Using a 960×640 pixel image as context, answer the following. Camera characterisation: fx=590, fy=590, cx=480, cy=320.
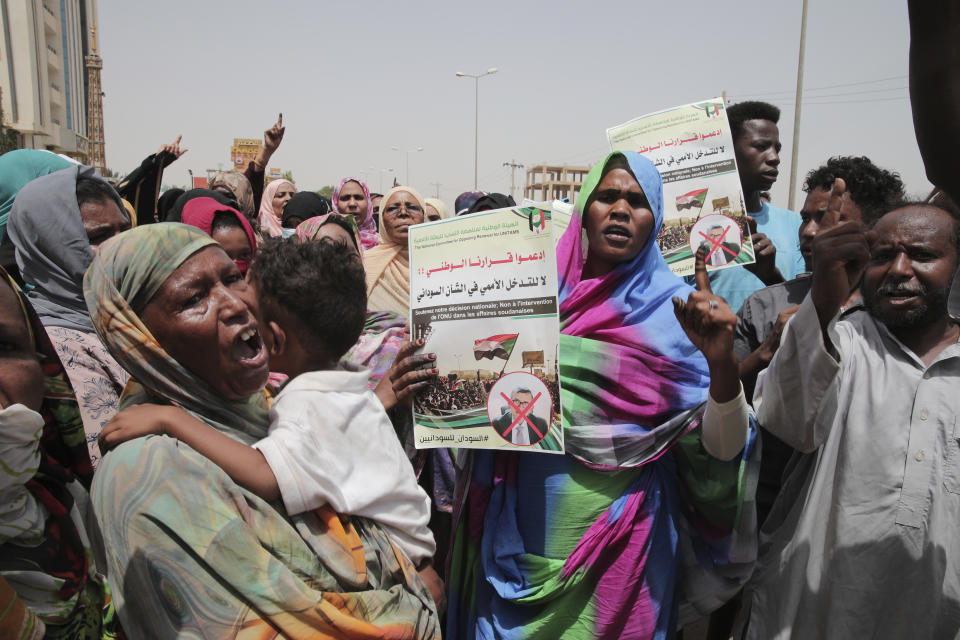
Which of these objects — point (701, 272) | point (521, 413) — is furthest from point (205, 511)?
Result: point (701, 272)

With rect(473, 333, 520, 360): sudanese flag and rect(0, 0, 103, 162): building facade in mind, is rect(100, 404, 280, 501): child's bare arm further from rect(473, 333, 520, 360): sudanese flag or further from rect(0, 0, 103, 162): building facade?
rect(0, 0, 103, 162): building facade

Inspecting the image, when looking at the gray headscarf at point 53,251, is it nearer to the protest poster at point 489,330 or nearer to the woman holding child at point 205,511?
the woman holding child at point 205,511

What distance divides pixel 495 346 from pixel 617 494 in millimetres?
673

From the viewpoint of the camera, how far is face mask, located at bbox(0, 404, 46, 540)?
1.04m

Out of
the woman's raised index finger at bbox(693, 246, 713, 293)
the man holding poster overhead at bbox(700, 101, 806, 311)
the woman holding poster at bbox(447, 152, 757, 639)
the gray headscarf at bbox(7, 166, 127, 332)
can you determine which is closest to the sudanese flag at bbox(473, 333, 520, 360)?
the woman holding poster at bbox(447, 152, 757, 639)

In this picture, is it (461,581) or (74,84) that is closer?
(461,581)

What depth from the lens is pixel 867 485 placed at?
2031 millimetres

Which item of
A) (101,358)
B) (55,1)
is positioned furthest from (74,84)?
(101,358)

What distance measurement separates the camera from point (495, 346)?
1900mm

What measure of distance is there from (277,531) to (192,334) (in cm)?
49

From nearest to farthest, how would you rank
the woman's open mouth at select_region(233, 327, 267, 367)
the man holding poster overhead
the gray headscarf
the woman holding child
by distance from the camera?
the woman holding child < the woman's open mouth at select_region(233, 327, 267, 367) < the gray headscarf < the man holding poster overhead

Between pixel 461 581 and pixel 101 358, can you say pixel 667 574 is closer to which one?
pixel 461 581

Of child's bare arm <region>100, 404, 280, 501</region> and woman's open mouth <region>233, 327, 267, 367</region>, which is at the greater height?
woman's open mouth <region>233, 327, 267, 367</region>

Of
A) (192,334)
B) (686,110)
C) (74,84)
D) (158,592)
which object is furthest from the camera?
(74,84)
